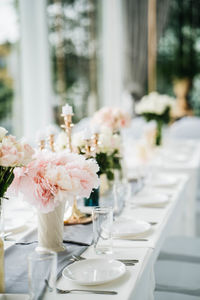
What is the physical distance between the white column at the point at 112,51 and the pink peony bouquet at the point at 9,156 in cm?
531

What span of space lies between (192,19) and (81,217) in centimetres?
536

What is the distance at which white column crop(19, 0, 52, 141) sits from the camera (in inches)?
167

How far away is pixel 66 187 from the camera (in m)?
1.18

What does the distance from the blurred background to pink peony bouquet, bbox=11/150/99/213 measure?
2.83m

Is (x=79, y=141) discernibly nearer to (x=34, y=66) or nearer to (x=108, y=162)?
(x=108, y=162)

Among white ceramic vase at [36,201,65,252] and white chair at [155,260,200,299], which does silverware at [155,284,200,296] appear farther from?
white ceramic vase at [36,201,65,252]

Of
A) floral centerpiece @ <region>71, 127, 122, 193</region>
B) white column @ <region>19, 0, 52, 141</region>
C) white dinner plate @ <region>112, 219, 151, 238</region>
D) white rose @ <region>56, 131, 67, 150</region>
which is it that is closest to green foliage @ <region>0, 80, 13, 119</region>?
white column @ <region>19, 0, 52, 141</region>

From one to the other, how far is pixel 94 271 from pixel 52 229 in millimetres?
238

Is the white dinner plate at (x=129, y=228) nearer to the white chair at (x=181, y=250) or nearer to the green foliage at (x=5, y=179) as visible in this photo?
the white chair at (x=181, y=250)

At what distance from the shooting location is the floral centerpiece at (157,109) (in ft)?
11.5

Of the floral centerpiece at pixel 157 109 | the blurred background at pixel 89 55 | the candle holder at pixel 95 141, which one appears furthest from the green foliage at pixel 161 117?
the candle holder at pixel 95 141

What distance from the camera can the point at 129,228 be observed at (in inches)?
61.9

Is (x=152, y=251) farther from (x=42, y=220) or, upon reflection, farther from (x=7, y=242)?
(x=7, y=242)

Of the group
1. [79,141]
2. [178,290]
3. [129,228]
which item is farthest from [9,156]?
[178,290]
